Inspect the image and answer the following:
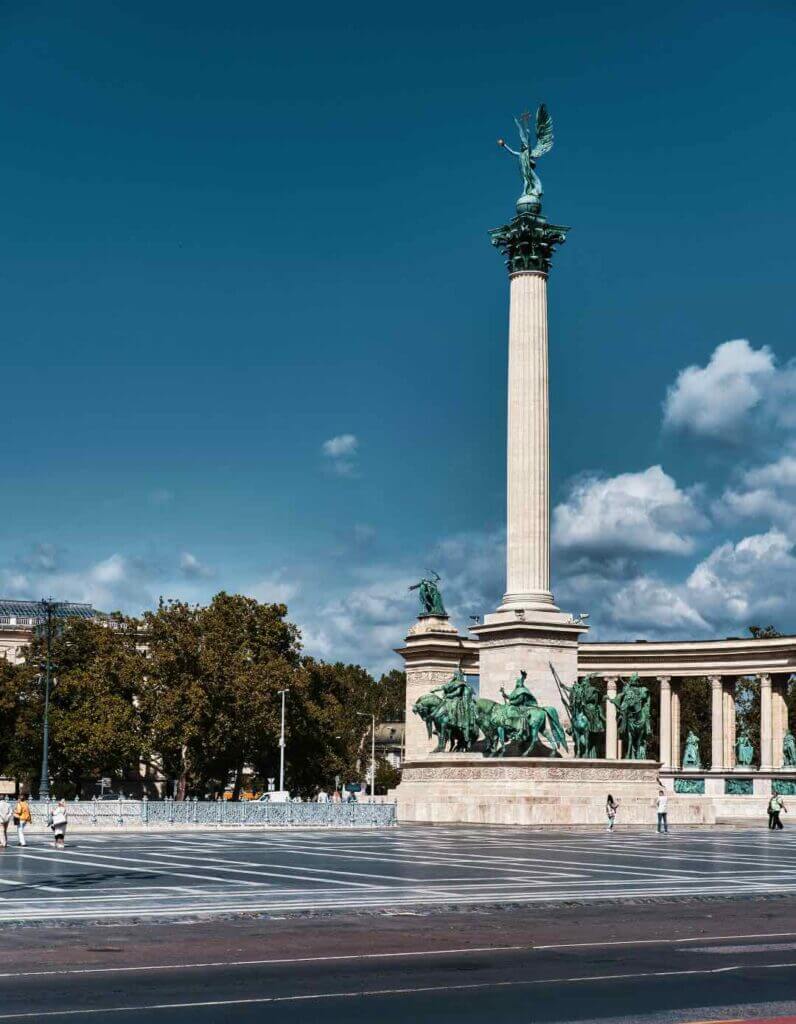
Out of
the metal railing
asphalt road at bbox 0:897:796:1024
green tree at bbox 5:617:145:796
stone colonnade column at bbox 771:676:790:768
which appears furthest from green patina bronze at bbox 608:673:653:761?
asphalt road at bbox 0:897:796:1024

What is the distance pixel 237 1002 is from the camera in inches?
589

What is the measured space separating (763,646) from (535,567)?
31.1 metres

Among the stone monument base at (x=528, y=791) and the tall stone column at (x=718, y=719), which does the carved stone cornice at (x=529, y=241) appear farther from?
the tall stone column at (x=718, y=719)

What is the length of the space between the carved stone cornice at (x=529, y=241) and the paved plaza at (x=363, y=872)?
2857 centimetres

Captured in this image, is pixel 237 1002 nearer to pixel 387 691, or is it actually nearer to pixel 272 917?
pixel 272 917

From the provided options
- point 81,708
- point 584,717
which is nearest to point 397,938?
point 584,717

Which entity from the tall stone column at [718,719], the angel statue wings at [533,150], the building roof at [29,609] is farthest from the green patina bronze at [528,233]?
the building roof at [29,609]

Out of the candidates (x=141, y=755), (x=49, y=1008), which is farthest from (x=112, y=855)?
(x=141, y=755)

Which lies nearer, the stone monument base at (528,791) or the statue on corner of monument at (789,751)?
the stone monument base at (528,791)

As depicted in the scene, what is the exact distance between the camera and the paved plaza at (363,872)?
2584cm

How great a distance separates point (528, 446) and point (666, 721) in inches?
1510

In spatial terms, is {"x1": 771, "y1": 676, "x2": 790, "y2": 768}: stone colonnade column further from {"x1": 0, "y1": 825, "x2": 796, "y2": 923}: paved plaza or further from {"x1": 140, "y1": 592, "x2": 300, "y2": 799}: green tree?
{"x1": 0, "y1": 825, "x2": 796, "y2": 923}: paved plaza

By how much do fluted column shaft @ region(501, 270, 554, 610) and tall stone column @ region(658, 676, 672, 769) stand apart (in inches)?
1389

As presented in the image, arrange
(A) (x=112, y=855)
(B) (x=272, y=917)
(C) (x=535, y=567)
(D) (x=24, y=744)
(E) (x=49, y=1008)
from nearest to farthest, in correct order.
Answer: (E) (x=49, y=1008) → (B) (x=272, y=917) → (A) (x=112, y=855) → (C) (x=535, y=567) → (D) (x=24, y=744)
